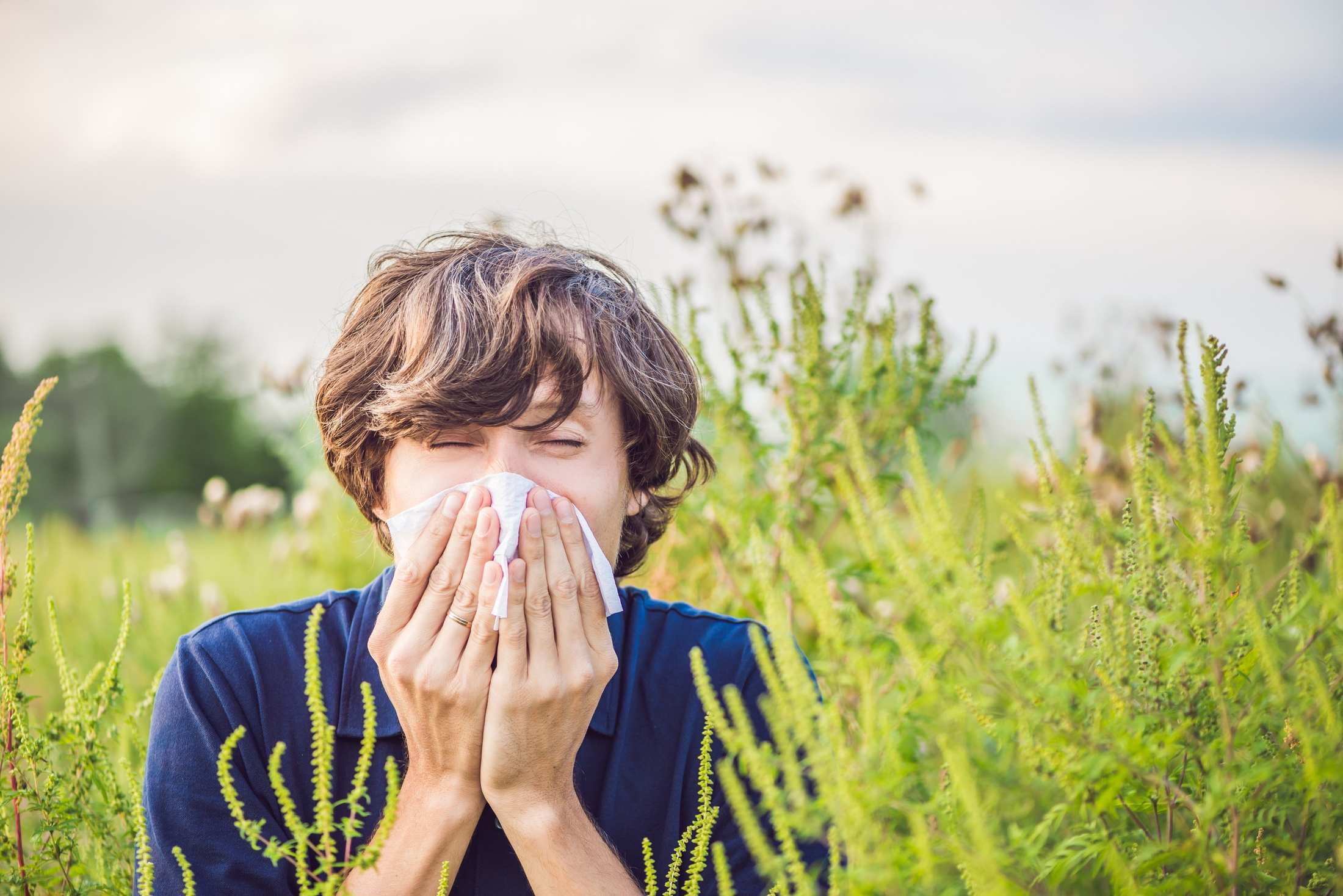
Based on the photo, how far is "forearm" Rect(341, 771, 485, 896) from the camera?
1770mm

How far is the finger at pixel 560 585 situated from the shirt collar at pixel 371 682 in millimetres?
156

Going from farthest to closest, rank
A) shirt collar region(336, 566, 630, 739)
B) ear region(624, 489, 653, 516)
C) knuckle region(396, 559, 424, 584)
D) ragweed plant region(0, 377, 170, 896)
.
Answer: ear region(624, 489, 653, 516)
shirt collar region(336, 566, 630, 739)
knuckle region(396, 559, 424, 584)
ragweed plant region(0, 377, 170, 896)

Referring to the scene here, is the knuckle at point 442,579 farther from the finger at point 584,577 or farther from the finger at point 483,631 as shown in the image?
the finger at point 584,577

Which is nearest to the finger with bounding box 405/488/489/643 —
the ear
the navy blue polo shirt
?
the navy blue polo shirt

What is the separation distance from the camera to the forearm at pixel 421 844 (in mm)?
1770

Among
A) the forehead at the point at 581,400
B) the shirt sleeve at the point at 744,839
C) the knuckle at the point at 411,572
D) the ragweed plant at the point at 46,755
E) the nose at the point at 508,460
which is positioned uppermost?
the forehead at the point at 581,400

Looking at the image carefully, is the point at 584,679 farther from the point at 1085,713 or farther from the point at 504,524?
the point at 1085,713

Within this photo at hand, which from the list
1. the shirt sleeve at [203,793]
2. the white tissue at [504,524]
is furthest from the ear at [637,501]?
the shirt sleeve at [203,793]

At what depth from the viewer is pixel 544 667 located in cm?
188

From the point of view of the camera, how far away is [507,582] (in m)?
1.84

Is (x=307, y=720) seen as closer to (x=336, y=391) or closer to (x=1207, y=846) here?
(x=336, y=391)

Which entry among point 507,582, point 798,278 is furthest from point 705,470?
point 507,582

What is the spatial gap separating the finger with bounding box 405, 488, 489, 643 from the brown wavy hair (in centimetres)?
24

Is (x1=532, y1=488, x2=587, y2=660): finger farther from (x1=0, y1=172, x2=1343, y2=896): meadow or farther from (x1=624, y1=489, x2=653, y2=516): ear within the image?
(x1=624, y1=489, x2=653, y2=516): ear
